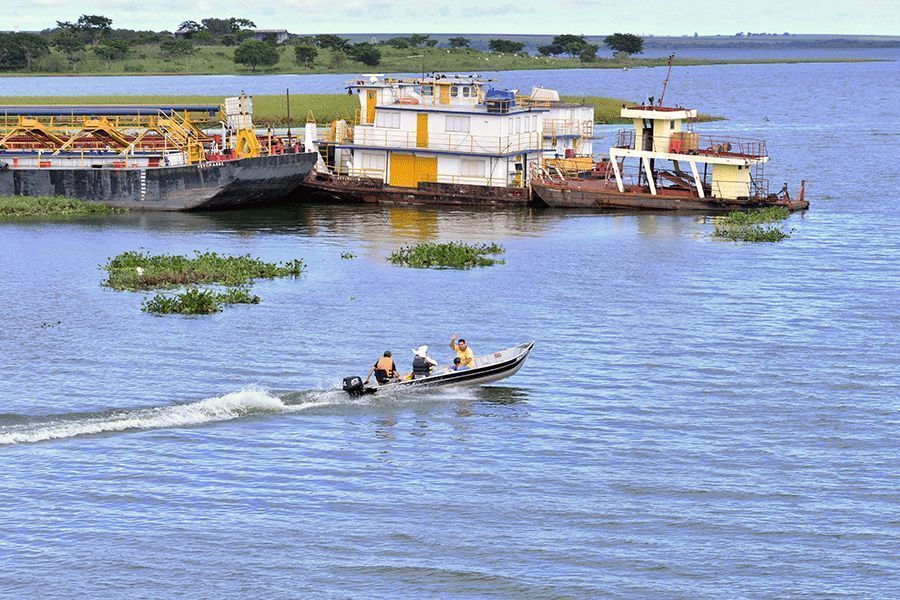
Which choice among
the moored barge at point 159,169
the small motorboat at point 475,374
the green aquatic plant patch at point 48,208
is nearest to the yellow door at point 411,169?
the moored barge at point 159,169

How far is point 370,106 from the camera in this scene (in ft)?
243

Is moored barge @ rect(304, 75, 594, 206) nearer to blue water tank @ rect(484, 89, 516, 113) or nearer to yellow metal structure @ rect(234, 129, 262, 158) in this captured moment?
blue water tank @ rect(484, 89, 516, 113)

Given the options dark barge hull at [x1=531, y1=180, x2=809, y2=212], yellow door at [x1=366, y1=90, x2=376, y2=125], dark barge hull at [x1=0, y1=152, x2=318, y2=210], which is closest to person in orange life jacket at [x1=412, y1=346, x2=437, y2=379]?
dark barge hull at [x1=0, y1=152, x2=318, y2=210]

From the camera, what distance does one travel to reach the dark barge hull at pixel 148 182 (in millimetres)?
67188

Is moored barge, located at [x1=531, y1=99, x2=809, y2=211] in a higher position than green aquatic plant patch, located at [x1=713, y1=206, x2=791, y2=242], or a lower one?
higher

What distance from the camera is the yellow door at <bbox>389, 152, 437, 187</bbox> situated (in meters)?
71.9

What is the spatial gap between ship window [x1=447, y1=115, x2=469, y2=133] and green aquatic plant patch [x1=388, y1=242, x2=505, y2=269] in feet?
57.4

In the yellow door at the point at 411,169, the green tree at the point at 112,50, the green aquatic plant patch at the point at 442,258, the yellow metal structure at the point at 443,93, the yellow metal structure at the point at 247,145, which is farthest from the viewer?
the green tree at the point at 112,50

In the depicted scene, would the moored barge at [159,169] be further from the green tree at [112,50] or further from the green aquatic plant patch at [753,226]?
the green tree at [112,50]

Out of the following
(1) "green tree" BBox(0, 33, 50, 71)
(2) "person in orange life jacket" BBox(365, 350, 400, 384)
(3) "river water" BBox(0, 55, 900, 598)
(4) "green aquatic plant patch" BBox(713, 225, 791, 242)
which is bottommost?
(3) "river water" BBox(0, 55, 900, 598)

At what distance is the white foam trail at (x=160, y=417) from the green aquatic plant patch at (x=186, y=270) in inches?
621

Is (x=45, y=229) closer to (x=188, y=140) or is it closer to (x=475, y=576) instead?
(x=188, y=140)

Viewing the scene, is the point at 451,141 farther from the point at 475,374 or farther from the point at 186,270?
the point at 475,374

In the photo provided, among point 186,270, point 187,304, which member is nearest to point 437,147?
point 186,270
